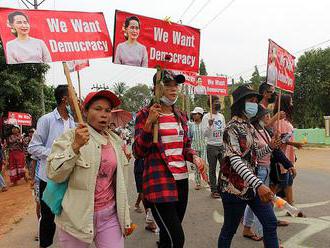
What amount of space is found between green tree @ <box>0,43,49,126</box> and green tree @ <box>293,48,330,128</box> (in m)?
24.7

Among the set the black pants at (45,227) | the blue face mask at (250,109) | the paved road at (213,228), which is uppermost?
the blue face mask at (250,109)

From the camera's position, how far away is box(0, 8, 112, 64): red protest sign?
3.35m

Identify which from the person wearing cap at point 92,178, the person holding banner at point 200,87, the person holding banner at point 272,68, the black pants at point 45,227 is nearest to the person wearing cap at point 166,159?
the person wearing cap at point 92,178

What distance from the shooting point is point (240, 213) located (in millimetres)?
3816

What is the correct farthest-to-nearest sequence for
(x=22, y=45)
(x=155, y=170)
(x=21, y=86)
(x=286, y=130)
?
(x=21, y=86) < (x=286, y=130) < (x=155, y=170) < (x=22, y=45)

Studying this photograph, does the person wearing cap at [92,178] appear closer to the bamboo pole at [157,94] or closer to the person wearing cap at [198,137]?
the bamboo pole at [157,94]

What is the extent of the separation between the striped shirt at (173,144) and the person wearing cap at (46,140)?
3.97 feet

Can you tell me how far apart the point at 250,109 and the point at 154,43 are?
1.44 meters

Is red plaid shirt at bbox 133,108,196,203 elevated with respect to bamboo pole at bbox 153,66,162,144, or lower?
lower

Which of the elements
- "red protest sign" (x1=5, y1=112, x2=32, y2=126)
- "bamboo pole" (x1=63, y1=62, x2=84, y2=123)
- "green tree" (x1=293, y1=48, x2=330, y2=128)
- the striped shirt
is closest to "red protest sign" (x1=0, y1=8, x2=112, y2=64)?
"bamboo pole" (x1=63, y1=62, x2=84, y2=123)

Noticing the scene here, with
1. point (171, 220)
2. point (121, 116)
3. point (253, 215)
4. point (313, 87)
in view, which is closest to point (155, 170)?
point (171, 220)

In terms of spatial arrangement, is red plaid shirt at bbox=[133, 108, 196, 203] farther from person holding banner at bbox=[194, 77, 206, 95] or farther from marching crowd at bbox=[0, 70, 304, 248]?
person holding banner at bbox=[194, 77, 206, 95]

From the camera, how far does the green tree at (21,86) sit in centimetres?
1623

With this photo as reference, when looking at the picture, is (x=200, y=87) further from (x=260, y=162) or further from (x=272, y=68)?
(x=260, y=162)
